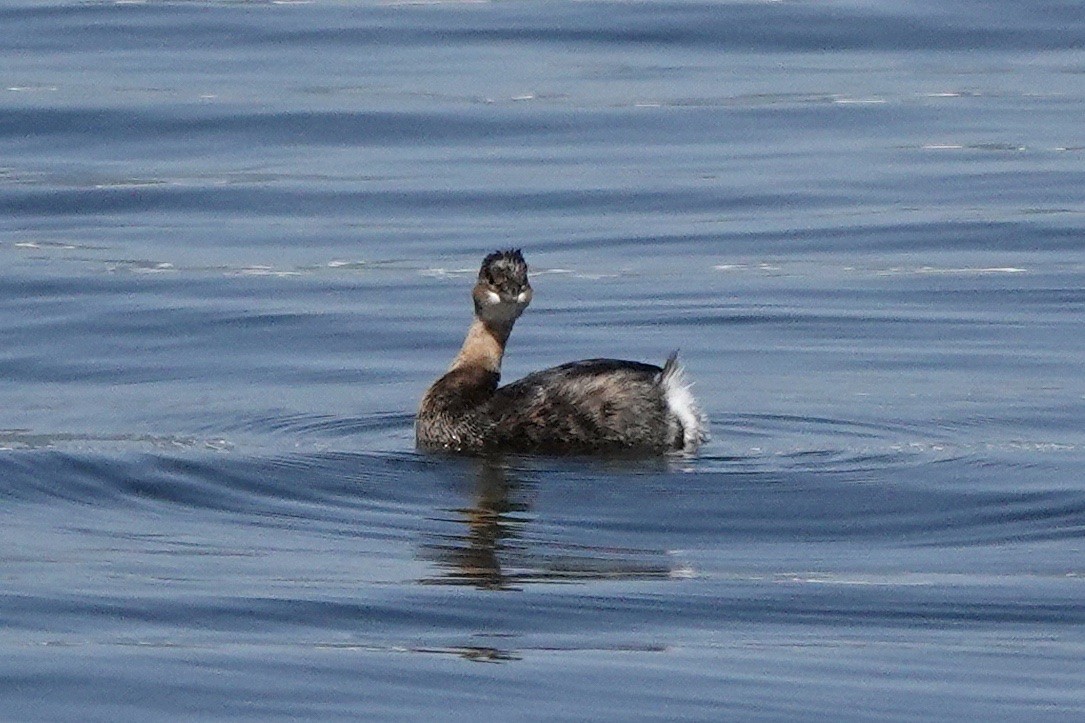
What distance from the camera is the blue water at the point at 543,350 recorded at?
6.64 metres

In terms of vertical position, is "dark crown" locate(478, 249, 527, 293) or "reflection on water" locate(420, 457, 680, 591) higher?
→ "dark crown" locate(478, 249, 527, 293)

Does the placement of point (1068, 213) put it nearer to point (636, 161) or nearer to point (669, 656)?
point (636, 161)

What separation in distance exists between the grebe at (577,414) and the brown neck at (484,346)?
403 millimetres

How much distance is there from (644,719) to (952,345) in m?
5.63

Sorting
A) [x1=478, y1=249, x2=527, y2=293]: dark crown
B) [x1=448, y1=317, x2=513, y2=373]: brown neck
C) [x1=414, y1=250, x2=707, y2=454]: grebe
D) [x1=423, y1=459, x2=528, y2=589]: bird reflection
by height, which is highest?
[x1=478, y1=249, x2=527, y2=293]: dark crown

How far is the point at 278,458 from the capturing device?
9352 mm

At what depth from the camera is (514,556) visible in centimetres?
787

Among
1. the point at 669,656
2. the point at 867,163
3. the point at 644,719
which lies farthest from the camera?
the point at 867,163

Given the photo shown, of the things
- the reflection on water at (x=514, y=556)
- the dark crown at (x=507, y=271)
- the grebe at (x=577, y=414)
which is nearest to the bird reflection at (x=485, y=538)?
the reflection on water at (x=514, y=556)

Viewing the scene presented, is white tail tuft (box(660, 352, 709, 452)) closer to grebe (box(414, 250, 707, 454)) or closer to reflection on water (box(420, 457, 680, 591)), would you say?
grebe (box(414, 250, 707, 454))

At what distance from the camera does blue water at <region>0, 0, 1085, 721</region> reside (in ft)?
21.8

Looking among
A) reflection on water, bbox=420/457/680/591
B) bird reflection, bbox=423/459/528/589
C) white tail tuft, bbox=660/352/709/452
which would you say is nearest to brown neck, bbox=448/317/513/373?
white tail tuft, bbox=660/352/709/452

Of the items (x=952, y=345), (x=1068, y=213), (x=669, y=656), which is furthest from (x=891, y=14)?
(x=669, y=656)

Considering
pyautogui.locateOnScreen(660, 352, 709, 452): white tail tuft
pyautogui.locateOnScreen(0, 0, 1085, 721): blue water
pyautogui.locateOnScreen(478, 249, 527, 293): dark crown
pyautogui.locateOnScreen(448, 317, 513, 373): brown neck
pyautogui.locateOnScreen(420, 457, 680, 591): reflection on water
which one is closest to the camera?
pyautogui.locateOnScreen(0, 0, 1085, 721): blue water
